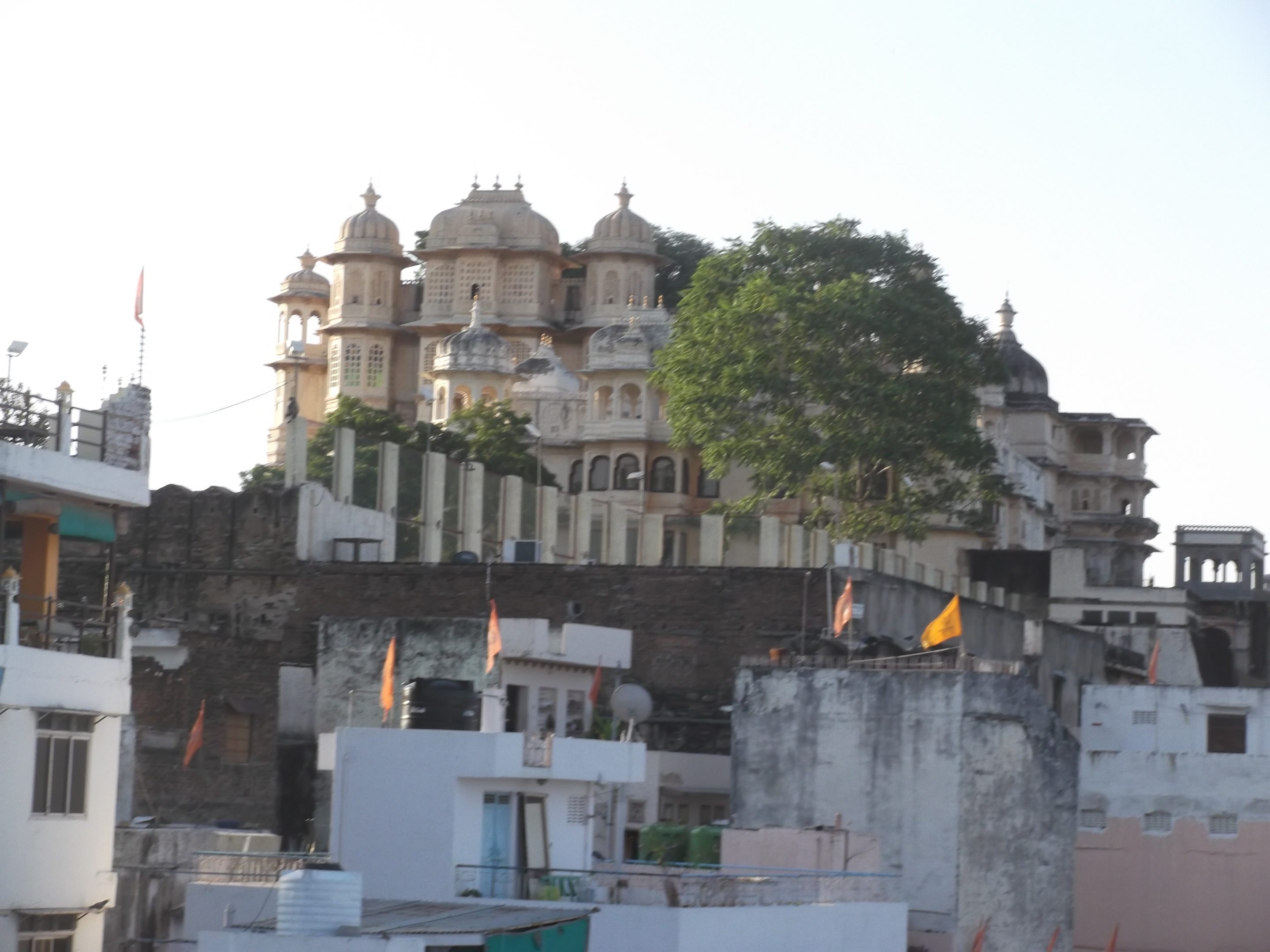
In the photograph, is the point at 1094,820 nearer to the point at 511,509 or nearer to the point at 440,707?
the point at 511,509

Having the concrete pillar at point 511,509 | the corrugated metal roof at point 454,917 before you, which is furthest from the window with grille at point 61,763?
the concrete pillar at point 511,509

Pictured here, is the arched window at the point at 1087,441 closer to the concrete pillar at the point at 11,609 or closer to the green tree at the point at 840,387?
the green tree at the point at 840,387

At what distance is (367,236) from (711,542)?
5052 cm

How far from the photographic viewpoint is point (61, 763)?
22.9m

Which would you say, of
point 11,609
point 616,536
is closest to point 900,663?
point 616,536

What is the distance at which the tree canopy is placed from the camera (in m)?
60.8

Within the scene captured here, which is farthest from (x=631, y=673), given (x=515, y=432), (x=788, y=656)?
(x=515, y=432)

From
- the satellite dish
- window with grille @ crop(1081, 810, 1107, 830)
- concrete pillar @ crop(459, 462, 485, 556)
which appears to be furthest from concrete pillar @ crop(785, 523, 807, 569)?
the satellite dish

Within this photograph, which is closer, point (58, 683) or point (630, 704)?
point (58, 683)

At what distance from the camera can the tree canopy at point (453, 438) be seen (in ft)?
199

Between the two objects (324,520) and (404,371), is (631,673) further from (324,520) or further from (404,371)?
(404,371)

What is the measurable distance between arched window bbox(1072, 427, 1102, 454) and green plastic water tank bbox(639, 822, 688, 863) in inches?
2781

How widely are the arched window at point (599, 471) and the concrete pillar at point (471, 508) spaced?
31.5 metres

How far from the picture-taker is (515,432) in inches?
2520
